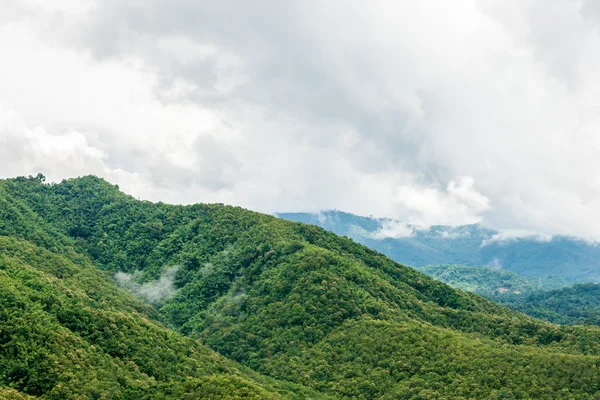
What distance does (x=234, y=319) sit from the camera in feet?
387

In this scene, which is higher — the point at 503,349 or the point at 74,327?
the point at 503,349

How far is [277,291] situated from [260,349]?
1411 cm

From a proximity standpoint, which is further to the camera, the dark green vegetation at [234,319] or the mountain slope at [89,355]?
the dark green vegetation at [234,319]

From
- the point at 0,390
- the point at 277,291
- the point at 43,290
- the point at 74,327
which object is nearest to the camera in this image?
the point at 0,390

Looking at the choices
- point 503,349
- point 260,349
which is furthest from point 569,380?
→ point 260,349

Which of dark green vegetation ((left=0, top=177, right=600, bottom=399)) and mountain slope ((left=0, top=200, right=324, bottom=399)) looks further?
dark green vegetation ((left=0, top=177, right=600, bottom=399))

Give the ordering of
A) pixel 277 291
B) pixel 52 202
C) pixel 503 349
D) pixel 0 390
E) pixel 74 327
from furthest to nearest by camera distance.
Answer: pixel 52 202 < pixel 277 291 < pixel 503 349 < pixel 74 327 < pixel 0 390

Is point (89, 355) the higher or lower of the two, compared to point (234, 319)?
lower

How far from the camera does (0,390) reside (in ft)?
193

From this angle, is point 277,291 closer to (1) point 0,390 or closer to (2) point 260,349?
(2) point 260,349

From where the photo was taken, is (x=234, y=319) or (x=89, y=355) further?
(x=234, y=319)

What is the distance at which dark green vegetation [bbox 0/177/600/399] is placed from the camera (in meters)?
72.8

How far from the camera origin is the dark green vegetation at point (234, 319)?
7275 centimetres

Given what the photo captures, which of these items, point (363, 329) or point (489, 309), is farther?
point (489, 309)
